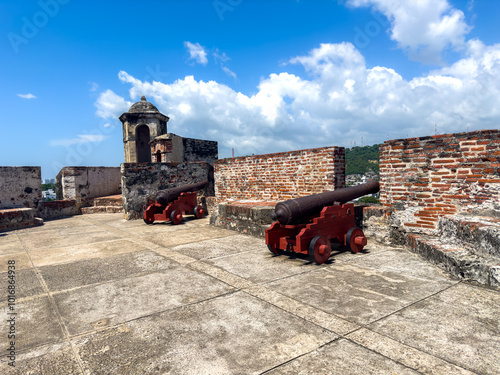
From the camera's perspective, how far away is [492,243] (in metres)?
3.30

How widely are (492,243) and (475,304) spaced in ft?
3.06

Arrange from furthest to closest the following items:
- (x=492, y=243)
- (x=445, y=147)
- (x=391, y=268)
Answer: (x=445, y=147) < (x=391, y=268) < (x=492, y=243)

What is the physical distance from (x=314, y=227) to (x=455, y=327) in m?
2.08

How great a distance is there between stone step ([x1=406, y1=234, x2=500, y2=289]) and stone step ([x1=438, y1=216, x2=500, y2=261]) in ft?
0.16

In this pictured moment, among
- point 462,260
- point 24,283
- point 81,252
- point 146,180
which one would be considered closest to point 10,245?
point 81,252

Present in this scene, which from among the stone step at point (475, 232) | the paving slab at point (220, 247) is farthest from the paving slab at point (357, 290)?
the paving slab at point (220, 247)

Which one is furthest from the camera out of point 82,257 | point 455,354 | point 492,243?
point 82,257

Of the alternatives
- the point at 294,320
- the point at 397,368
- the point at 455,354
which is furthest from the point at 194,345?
the point at 455,354

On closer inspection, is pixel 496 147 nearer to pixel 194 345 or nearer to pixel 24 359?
pixel 194 345

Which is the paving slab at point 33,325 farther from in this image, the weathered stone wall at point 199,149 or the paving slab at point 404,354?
the weathered stone wall at point 199,149

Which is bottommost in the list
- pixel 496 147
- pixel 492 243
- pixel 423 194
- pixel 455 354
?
pixel 455 354

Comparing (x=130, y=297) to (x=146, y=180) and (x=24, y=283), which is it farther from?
(x=146, y=180)

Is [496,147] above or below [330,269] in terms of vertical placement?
above

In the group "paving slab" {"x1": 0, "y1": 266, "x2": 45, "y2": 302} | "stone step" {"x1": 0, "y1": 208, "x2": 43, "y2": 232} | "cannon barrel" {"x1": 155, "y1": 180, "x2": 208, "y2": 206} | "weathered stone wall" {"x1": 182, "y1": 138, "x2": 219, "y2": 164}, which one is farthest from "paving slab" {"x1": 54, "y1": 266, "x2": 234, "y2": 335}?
"weathered stone wall" {"x1": 182, "y1": 138, "x2": 219, "y2": 164}
